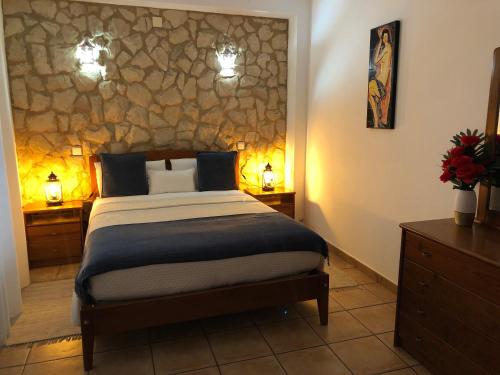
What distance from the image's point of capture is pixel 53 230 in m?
3.75

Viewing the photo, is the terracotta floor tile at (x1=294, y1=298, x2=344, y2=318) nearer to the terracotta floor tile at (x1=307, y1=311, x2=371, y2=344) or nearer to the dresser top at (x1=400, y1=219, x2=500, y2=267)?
the terracotta floor tile at (x1=307, y1=311, x2=371, y2=344)

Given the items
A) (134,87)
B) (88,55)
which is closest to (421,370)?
(134,87)

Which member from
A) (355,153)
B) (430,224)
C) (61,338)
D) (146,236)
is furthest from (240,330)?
(355,153)

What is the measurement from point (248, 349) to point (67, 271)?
2.14 meters

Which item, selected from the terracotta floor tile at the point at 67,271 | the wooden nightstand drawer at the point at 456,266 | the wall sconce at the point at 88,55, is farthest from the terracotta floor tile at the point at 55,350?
the wall sconce at the point at 88,55

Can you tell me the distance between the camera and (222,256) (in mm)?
2484

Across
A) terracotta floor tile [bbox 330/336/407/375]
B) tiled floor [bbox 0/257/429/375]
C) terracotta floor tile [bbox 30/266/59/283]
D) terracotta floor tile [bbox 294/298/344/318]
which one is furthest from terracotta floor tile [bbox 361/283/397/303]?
terracotta floor tile [bbox 30/266/59/283]

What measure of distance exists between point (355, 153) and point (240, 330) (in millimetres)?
1979

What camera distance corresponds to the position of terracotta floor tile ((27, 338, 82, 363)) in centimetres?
240

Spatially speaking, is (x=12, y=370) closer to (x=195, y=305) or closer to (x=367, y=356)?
(x=195, y=305)

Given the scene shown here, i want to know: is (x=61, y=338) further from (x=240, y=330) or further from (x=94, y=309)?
(x=240, y=330)

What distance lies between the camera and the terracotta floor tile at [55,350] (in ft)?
7.86

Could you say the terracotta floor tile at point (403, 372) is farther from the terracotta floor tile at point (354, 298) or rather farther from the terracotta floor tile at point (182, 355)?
the terracotta floor tile at point (182, 355)

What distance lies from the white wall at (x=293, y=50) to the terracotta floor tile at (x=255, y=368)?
106 inches
